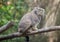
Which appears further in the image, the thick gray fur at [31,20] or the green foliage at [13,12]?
the green foliage at [13,12]

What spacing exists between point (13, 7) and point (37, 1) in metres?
0.84

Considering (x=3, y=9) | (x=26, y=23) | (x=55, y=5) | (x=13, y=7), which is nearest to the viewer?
(x=26, y=23)

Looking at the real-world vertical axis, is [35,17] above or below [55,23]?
above

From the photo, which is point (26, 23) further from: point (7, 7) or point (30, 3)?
point (30, 3)

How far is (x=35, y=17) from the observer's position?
3.89 m

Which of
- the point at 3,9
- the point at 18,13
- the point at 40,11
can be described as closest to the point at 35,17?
the point at 40,11

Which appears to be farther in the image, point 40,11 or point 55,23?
point 55,23

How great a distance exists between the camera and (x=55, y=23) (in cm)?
565

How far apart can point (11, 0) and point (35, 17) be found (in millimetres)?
1701

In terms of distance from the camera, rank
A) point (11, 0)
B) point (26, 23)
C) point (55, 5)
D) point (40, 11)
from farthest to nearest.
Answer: point (55, 5)
point (11, 0)
point (40, 11)
point (26, 23)

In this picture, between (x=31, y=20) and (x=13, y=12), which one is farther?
(x=13, y=12)

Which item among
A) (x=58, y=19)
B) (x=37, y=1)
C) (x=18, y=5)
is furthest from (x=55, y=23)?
(x=18, y=5)

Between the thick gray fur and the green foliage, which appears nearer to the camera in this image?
the thick gray fur

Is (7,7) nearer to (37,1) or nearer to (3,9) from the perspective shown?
(3,9)
